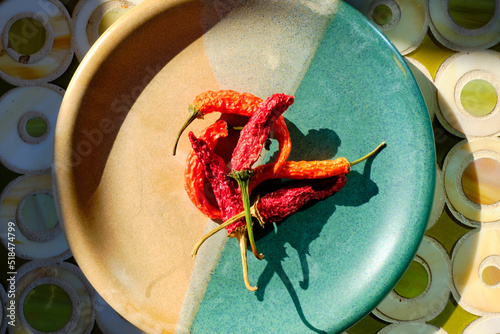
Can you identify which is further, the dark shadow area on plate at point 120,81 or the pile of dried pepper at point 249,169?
the dark shadow area on plate at point 120,81

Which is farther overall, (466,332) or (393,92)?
(466,332)

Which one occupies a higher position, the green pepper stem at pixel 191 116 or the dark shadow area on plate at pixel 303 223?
the green pepper stem at pixel 191 116

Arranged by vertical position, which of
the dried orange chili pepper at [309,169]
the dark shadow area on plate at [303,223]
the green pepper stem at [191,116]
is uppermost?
the green pepper stem at [191,116]

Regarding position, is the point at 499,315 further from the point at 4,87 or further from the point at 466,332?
the point at 4,87

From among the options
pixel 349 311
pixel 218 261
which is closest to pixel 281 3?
pixel 218 261

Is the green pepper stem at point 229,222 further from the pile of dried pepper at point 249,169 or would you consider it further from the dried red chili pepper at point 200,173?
the dried red chili pepper at point 200,173

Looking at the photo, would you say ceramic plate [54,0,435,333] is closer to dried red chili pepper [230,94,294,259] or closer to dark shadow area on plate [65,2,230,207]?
dark shadow area on plate [65,2,230,207]

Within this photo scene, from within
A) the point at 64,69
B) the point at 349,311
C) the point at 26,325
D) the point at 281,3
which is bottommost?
the point at 26,325

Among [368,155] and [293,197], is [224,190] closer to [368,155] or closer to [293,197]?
[293,197]

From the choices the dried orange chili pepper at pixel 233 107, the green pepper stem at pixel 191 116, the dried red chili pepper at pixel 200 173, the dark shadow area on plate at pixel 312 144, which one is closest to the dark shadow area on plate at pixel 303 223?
the dark shadow area on plate at pixel 312 144
